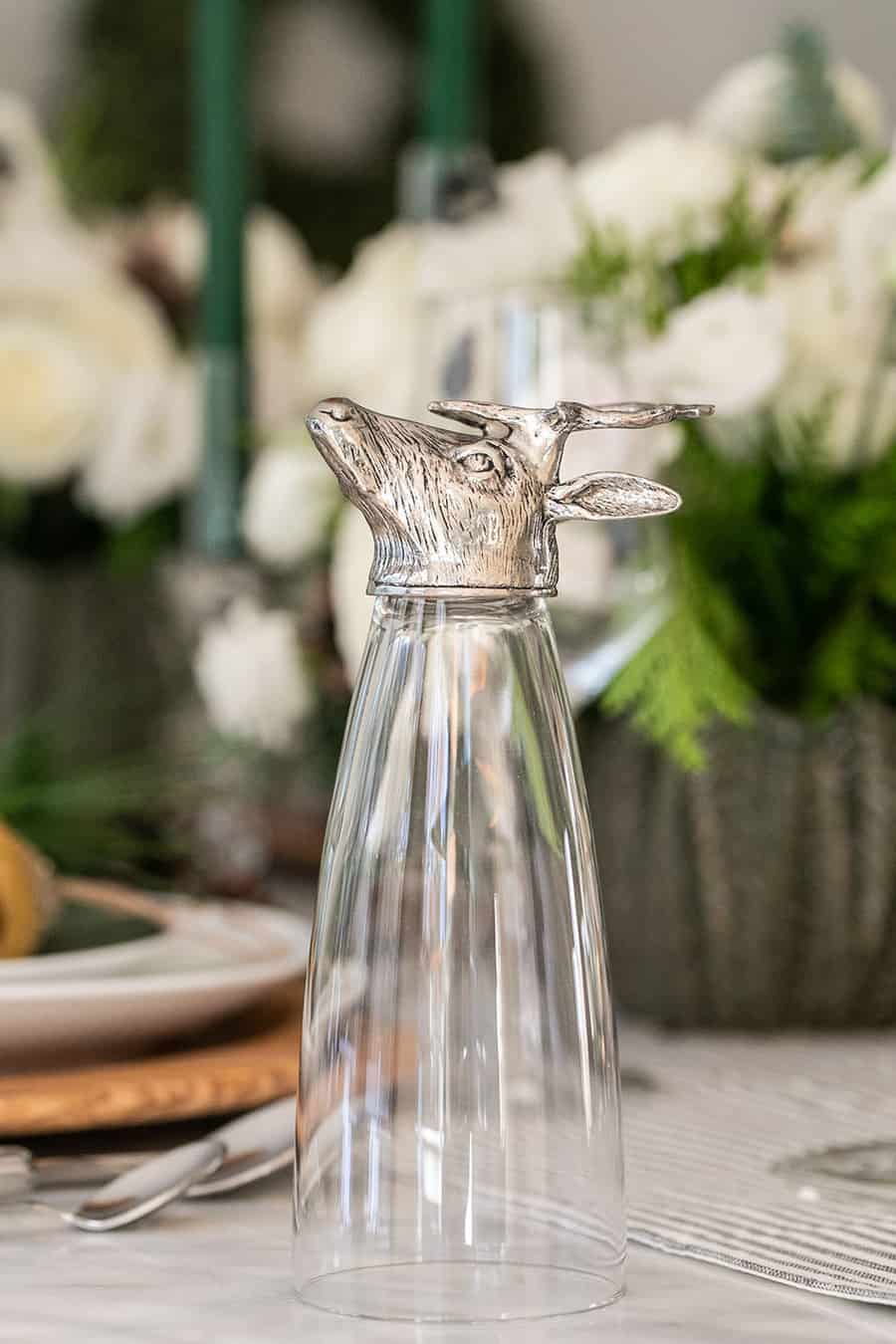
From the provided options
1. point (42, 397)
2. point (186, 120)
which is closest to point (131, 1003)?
point (42, 397)

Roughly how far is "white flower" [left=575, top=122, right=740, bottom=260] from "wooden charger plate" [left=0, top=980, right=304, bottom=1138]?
29cm

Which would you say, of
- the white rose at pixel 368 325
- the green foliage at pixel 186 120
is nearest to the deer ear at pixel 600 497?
the white rose at pixel 368 325

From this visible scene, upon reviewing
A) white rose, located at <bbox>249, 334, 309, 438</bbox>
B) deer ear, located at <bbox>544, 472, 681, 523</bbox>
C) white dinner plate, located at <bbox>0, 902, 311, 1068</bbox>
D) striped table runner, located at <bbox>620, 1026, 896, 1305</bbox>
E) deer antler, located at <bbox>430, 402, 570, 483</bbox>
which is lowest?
striped table runner, located at <bbox>620, 1026, 896, 1305</bbox>

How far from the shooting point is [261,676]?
0.67m

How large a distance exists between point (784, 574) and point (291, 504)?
207 mm

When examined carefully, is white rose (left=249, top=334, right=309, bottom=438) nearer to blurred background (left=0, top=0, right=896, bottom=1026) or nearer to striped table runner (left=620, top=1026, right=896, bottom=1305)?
blurred background (left=0, top=0, right=896, bottom=1026)

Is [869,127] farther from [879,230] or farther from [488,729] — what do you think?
[488,729]

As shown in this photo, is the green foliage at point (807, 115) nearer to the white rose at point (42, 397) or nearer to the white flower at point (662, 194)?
the white flower at point (662, 194)

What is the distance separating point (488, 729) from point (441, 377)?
0.94ft

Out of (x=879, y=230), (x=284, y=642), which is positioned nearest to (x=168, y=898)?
(x=284, y=642)

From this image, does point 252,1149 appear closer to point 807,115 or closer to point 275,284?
point 807,115

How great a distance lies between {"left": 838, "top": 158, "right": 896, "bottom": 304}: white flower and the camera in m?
0.52

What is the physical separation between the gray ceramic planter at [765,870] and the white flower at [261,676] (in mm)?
152

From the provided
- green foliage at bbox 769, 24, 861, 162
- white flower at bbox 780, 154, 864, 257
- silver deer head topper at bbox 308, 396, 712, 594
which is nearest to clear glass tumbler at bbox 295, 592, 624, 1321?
silver deer head topper at bbox 308, 396, 712, 594
